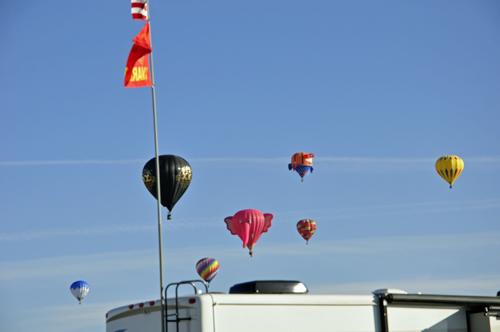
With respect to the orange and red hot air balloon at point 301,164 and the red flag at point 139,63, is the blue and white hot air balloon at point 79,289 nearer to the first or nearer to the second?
the orange and red hot air balloon at point 301,164

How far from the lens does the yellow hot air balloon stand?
60.0m

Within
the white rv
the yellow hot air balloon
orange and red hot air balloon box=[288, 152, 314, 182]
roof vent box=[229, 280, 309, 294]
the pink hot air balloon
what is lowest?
the white rv

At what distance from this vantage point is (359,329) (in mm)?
13094

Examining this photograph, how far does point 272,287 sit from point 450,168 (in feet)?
162

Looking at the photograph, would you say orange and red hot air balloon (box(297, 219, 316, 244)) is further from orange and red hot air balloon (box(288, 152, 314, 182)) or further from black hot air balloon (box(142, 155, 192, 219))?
black hot air balloon (box(142, 155, 192, 219))

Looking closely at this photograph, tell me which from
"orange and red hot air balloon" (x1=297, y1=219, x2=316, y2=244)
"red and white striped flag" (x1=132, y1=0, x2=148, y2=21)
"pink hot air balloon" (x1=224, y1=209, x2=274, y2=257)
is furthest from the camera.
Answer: "orange and red hot air balloon" (x1=297, y1=219, x2=316, y2=244)

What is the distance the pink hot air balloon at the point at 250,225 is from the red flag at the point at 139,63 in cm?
3810

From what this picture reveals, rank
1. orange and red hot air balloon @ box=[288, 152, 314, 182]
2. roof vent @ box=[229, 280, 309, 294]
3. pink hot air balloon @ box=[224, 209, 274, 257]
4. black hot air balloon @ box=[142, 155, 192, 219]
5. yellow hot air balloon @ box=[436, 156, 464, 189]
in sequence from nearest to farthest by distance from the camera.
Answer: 1. roof vent @ box=[229, 280, 309, 294]
2. black hot air balloon @ box=[142, 155, 192, 219]
3. pink hot air balloon @ box=[224, 209, 274, 257]
4. yellow hot air balloon @ box=[436, 156, 464, 189]
5. orange and red hot air balloon @ box=[288, 152, 314, 182]

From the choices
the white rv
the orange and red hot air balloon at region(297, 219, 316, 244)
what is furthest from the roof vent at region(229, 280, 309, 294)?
the orange and red hot air balloon at region(297, 219, 316, 244)

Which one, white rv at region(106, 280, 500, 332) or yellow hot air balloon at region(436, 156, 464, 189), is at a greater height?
yellow hot air balloon at region(436, 156, 464, 189)

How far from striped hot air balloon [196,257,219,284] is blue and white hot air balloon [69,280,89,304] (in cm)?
1558

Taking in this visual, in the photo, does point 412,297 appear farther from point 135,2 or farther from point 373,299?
point 135,2

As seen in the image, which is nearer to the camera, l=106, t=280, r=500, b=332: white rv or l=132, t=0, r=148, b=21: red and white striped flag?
l=106, t=280, r=500, b=332: white rv

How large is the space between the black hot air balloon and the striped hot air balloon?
44.2 ft
